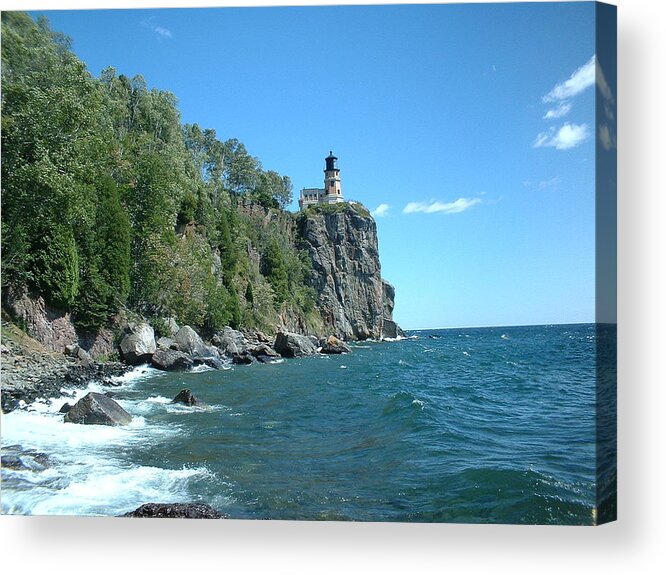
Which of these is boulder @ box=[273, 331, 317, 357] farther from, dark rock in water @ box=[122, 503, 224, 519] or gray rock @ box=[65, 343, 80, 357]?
dark rock in water @ box=[122, 503, 224, 519]

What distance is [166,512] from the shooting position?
5254 mm

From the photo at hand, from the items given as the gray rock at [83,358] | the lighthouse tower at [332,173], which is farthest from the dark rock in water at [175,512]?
the gray rock at [83,358]

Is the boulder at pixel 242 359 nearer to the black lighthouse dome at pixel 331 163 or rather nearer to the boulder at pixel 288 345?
the boulder at pixel 288 345

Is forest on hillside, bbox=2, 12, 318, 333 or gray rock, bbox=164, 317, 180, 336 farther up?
forest on hillside, bbox=2, 12, 318, 333

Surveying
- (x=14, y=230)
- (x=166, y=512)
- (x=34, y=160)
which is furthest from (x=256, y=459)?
(x=34, y=160)

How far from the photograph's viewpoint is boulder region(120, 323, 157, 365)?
1586cm

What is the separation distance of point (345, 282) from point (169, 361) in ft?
97.5

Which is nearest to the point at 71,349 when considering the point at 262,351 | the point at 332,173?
the point at 332,173

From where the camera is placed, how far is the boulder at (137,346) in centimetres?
1586

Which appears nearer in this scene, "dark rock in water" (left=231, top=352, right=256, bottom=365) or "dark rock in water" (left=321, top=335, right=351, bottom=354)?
"dark rock in water" (left=231, top=352, right=256, bottom=365)

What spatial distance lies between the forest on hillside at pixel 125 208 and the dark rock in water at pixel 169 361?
1868 mm

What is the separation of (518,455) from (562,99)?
4.04 metres

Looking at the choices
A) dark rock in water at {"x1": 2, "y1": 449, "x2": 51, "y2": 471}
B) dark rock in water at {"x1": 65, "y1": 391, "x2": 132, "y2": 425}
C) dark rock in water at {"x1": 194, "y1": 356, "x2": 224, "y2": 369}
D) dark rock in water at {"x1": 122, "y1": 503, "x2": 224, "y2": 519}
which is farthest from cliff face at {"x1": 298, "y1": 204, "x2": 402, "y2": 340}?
dark rock in water at {"x1": 122, "y1": 503, "x2": 224, "y2": 519}

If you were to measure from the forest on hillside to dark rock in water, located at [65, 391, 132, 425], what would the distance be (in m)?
2.48
